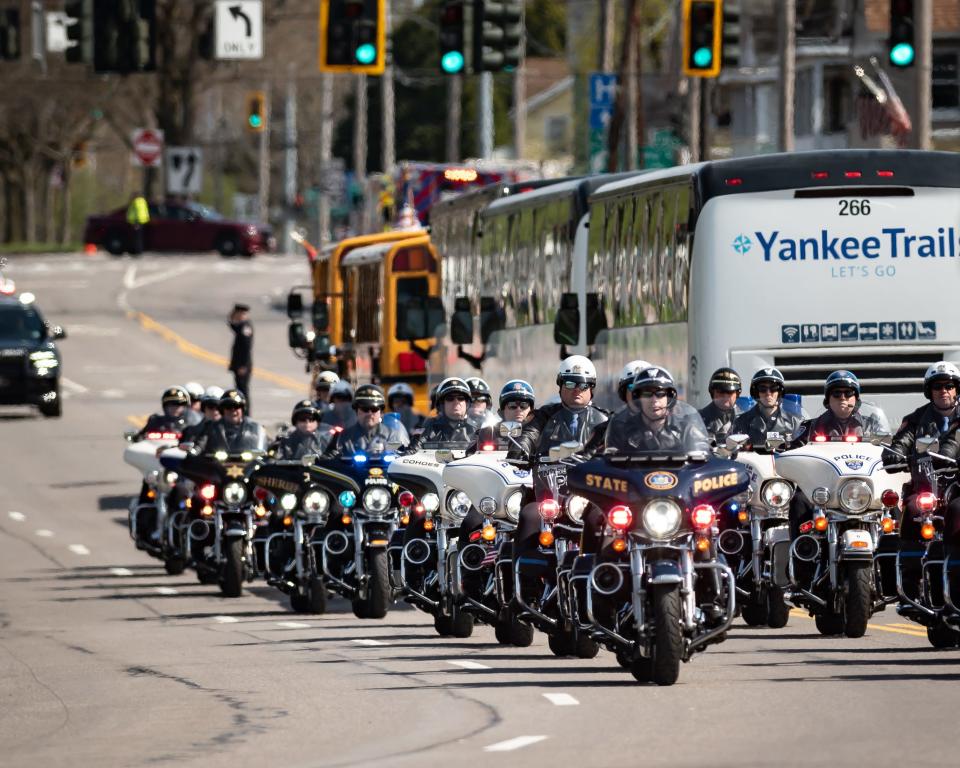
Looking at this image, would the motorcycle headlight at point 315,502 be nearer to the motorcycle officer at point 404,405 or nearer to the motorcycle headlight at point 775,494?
the motorcycle officer at point 404,405

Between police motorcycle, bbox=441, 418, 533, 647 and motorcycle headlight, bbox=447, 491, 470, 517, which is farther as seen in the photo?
motorcycle headlight, bbox=447, 491, 470, 517

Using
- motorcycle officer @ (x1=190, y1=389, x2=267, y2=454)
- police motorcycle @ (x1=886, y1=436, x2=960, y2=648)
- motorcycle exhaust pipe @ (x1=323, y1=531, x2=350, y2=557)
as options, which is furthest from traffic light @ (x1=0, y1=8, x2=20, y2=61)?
police motorcycle @ (x1=886, y1=436, x2=960, y2=648)

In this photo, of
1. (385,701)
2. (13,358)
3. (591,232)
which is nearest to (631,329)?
(591,232)

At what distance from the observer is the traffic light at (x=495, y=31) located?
32.5 meters

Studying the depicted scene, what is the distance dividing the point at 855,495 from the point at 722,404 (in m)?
2.79

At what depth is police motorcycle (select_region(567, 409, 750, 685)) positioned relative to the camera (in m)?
14.0

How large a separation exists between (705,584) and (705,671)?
89cm

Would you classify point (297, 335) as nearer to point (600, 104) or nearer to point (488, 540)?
point (600, 104)

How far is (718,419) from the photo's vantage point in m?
19.2

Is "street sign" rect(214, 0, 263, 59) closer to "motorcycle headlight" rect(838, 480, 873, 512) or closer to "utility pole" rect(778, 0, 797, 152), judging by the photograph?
"utility pole" rect(778, 0, 797, 152)

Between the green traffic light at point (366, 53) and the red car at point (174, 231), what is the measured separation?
1884 inches

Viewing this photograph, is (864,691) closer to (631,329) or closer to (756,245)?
(756,245)

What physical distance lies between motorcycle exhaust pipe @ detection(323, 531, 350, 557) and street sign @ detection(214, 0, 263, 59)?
79.3ft

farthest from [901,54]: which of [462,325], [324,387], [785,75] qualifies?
[785,75]
